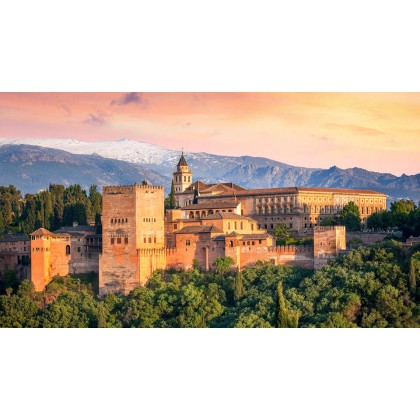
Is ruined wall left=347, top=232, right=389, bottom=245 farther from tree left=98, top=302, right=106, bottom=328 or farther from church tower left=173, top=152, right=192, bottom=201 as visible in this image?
church tower left=173, top=152, right=192, bottom=201

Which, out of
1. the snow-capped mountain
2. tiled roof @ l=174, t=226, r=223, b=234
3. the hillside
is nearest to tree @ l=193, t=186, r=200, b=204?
the snow-capped mountain

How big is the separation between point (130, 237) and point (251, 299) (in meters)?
4.15

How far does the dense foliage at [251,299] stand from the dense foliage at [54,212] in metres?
4.87

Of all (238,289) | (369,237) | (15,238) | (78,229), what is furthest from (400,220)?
(15,238)

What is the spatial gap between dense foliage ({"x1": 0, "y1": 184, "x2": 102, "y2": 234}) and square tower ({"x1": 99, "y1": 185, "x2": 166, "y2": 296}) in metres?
3.47

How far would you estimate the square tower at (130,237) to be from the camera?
23.1 metres

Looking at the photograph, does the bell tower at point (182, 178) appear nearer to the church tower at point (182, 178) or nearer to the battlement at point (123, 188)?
the church tower at point (182, 178)

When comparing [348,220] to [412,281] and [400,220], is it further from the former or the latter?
[412,281]

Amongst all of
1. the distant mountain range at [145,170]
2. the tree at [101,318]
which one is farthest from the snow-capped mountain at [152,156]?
the tree at [101,318]

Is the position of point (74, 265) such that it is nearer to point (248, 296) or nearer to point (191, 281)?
point (191, 281)

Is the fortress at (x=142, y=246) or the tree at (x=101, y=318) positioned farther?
the fortress at (x=142, y=246)

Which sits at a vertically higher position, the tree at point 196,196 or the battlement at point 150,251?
the tree at point 196,196

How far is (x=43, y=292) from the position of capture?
76.9 feet

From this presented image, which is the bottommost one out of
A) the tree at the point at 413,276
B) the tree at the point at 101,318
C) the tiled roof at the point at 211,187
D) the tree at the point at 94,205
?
the tree at the point at 101,318
